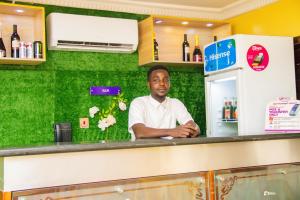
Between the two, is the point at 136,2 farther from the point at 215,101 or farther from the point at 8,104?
the point at 8,104

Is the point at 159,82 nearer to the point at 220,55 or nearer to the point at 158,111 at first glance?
the point at 158,111

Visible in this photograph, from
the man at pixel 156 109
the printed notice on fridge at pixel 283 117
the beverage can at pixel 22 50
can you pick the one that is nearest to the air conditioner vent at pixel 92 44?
the beverage can at pixel 22 50

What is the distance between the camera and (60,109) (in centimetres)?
438

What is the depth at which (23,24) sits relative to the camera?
4195mm

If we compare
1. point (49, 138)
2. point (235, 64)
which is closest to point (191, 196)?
point (235, 64)

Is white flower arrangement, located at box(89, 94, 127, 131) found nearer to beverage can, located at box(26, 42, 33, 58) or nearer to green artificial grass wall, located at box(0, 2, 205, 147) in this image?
green artificial grass wall, located at box(0, 2, 205, 147)

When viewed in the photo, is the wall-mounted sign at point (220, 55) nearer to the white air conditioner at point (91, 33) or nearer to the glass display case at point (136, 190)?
the white air conditioner at point (91, 33)

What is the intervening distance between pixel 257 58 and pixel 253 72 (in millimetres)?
159

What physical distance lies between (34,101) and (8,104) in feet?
0.89

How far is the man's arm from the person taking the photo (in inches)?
108

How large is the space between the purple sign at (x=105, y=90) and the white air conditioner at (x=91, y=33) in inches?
17.2

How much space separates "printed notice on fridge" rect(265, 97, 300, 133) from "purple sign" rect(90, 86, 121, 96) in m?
1.91

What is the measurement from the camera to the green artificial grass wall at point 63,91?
4.14 meters

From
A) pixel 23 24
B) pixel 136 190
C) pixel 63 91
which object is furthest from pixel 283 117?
pixel 23 24
